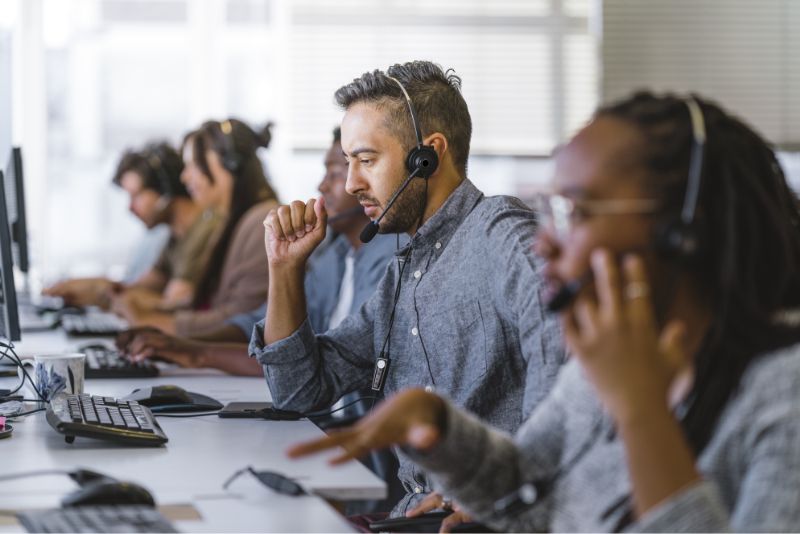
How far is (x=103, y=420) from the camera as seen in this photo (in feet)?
5.12

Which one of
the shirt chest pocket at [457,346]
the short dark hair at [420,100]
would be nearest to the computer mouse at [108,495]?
the shirt chest pocket at [457,346]

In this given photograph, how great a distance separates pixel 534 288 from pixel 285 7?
364 cm

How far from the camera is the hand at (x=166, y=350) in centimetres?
236

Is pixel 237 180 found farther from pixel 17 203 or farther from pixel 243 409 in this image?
pixel 243 409

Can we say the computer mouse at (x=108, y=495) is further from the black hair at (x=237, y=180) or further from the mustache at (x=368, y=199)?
the black hair at (x=237, y=180)

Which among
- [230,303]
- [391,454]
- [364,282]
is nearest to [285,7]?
[230,303]

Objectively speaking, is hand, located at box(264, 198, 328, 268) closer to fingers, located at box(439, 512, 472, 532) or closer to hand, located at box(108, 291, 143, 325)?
fingers, located at box(439, 512, 472, 532)

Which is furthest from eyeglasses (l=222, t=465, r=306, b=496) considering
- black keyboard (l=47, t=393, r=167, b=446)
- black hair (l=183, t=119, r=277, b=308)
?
black hair (l=183, t=119, r=277, b=308)

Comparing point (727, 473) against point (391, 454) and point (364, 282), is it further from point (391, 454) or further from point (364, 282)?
point (364, 282)

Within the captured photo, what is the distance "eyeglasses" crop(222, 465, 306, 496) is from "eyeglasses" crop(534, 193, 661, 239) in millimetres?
A: 491

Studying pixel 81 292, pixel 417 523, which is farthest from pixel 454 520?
pixel 81 292

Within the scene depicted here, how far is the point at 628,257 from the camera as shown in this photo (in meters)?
0.93

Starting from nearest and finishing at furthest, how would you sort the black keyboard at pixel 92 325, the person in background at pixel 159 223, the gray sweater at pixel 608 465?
the gray sweater at pixel 608 465
the black keyboard at pixel 92 325
the person in background at pixel 159 223

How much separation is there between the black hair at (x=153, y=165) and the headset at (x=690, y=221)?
3.92 meters
